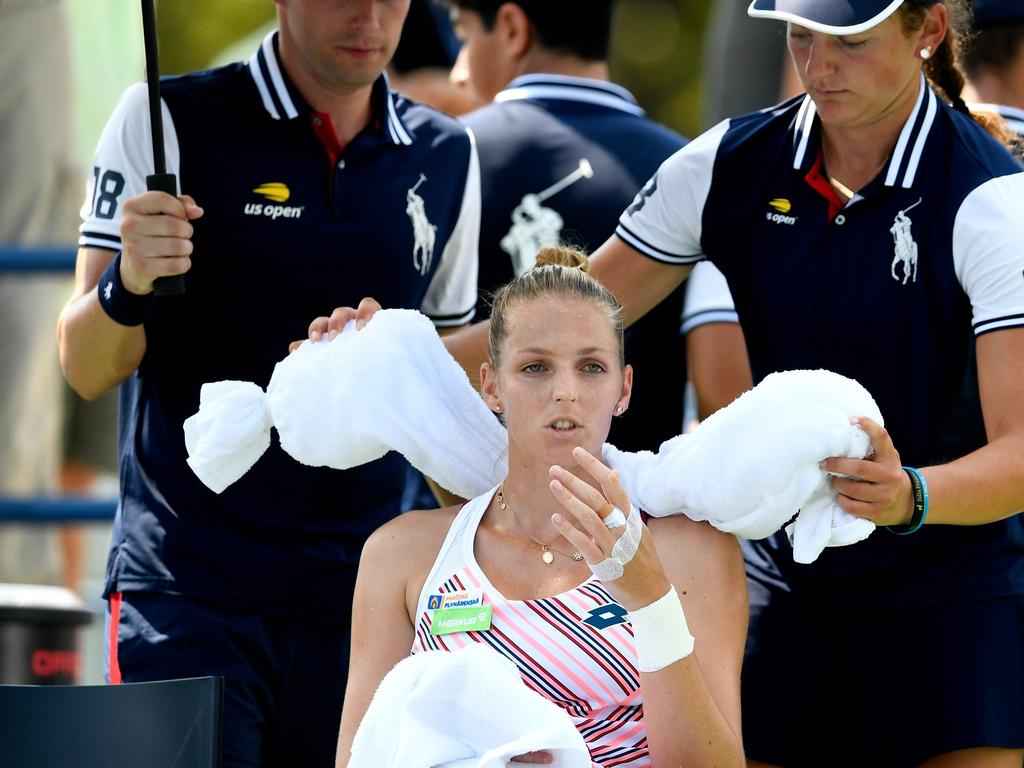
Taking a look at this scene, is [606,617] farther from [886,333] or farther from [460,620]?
[886,333]

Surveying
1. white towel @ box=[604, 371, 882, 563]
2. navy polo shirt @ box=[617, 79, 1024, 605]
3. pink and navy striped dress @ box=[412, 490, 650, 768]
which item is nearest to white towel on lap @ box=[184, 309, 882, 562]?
white towel @ box=[604, 371, 882, 563]

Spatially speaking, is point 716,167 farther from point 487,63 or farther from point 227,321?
point 487,63

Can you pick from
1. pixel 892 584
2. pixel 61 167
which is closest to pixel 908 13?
pixel 892 584

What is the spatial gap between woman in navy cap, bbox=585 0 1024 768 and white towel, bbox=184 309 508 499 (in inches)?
23.9

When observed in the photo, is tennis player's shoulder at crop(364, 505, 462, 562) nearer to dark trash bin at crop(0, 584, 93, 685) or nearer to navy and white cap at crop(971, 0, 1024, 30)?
dark trash bin at crop(0, 584, 93, 685)

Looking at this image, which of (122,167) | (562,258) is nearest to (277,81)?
(122,167)

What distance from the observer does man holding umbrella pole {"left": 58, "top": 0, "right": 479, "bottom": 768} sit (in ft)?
10.9

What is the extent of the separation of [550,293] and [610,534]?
589 millimetres

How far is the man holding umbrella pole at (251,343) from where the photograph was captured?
131 inches

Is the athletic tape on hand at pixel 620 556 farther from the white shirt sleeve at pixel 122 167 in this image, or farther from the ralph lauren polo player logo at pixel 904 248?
the white shirt sleeve at pixel 122 167

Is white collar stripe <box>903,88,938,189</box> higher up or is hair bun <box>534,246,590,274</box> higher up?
white collar stripe <box>903,88,938,189</box>

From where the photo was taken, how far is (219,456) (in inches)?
118

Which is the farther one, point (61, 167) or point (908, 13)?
point (61, 167)

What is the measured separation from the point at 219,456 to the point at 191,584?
1.40 ft
